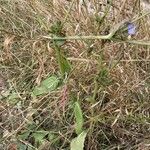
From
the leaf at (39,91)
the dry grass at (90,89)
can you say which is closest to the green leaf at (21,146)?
the dry grass at (90,89)

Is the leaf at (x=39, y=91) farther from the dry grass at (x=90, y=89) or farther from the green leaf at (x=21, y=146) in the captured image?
the green leaf at (x=21, y=146)

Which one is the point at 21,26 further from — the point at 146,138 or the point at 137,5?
the point at 146,138

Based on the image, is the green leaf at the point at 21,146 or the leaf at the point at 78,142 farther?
the green leaf at the point at 21,146

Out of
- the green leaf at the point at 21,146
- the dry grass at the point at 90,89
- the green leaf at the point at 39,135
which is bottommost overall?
the green leaf at the point at 21,146

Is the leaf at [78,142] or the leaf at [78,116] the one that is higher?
the leaf at [78,116]

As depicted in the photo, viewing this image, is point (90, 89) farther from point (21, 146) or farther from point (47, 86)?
point (21, 146)

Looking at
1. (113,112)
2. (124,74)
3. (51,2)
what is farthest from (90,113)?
(51,2)
